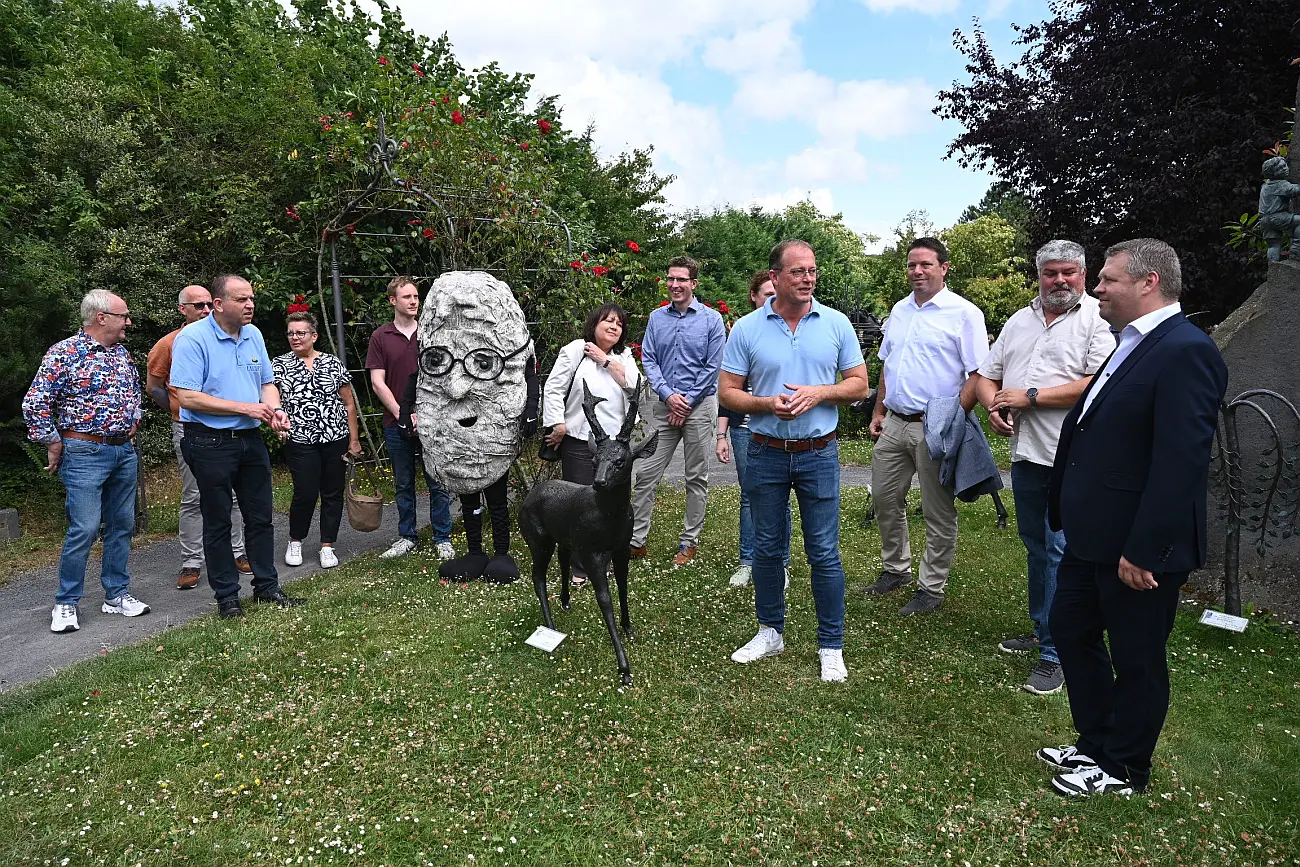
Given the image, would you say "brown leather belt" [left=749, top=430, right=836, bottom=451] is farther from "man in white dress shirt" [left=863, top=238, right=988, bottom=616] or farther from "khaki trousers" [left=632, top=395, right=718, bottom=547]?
"khaki trousers" [left=632, top=395, right=718, bottom=547]

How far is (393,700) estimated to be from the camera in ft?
13.7

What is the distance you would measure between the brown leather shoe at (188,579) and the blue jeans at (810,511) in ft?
15.8

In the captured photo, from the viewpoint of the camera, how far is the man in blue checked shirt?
242 inches

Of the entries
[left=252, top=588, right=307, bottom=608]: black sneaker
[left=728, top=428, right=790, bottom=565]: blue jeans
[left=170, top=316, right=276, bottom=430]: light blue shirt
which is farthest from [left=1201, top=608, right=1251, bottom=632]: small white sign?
[left=170, top=316, right=276, bottom=430]: light blue shirt

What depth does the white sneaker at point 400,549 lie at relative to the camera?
6770 mm

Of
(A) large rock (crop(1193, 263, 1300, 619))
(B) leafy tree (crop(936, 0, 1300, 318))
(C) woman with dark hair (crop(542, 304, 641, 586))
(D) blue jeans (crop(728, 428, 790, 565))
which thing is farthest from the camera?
(B) leafy tree (crop(936, 0, 1300, 318))

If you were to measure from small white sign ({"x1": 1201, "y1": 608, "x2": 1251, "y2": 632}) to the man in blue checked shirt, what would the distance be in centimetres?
357

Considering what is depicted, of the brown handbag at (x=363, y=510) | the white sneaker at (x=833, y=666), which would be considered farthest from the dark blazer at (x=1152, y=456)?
the brown handbag at (x=363, y=510)

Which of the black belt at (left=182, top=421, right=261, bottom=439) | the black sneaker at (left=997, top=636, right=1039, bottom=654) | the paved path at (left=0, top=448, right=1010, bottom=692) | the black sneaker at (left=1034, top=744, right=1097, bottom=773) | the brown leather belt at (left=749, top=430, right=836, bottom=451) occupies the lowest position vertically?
the black sneaker at (left=997, top=636, right=1039, bottom=654)

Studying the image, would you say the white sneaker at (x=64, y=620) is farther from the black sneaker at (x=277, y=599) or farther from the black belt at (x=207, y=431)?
the black belt at (x=207, y=431)

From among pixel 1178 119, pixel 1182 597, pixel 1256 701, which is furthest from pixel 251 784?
pixel 1178 119

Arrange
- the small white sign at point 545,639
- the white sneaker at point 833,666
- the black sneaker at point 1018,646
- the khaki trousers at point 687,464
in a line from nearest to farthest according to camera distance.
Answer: the white sneaker at point 833,666 → the small white sign at point 545,639 → the black sneaker at point 1018,646 → the khaki trousers at point 687,464

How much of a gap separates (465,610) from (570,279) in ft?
11.5

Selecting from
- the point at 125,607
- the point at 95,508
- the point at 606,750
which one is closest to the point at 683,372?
the point at 606,750
